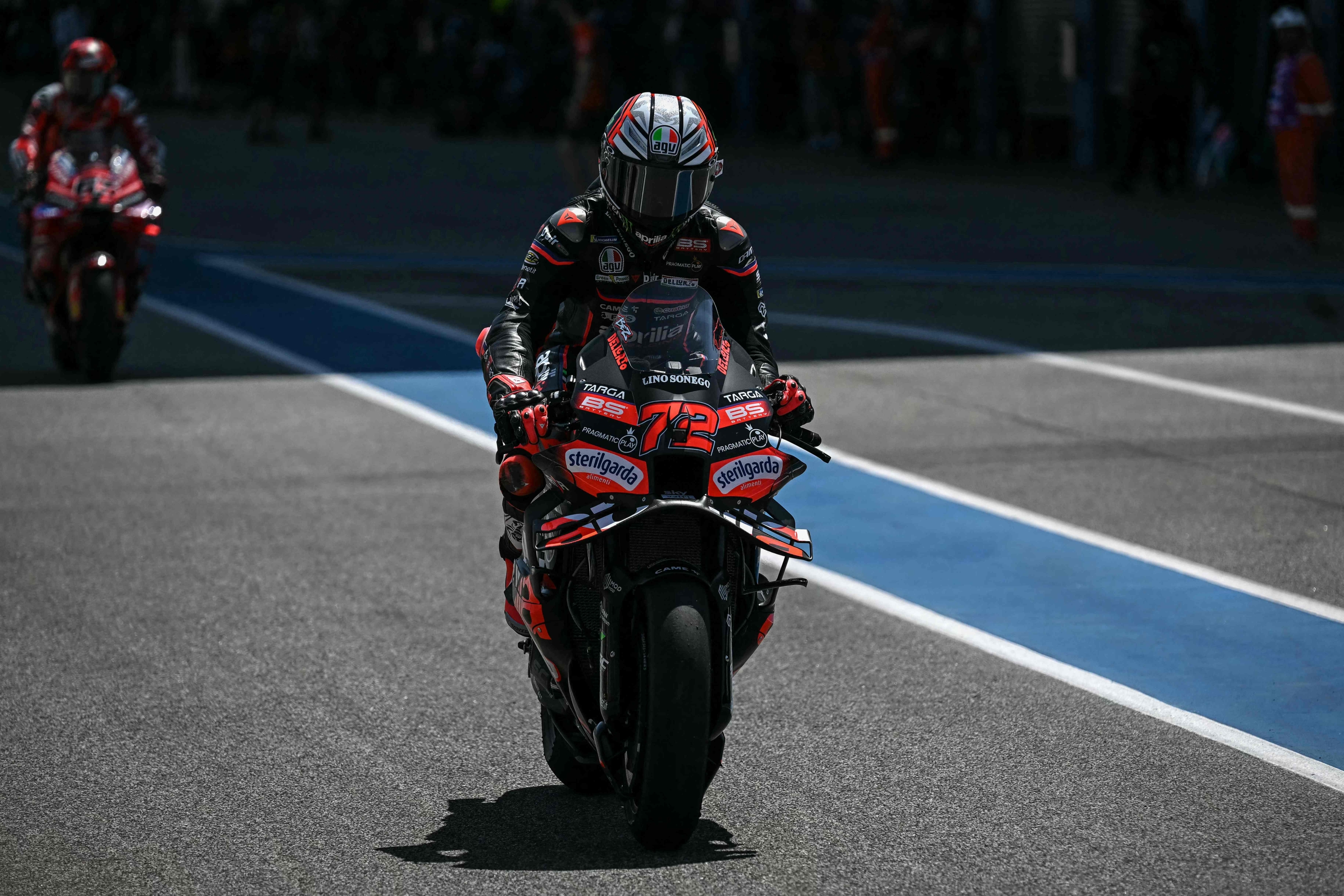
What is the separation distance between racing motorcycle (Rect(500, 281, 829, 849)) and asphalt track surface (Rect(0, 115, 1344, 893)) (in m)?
0.36

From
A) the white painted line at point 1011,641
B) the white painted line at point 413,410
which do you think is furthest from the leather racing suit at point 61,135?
the white painted line at point 1011,641

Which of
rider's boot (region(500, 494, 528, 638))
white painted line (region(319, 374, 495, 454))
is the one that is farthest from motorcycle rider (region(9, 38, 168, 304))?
rider's boot (region(500, 494, 528, 638))

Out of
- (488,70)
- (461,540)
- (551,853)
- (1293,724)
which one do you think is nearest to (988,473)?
(461,540)

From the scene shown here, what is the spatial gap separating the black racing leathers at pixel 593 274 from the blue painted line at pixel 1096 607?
2.12 metres

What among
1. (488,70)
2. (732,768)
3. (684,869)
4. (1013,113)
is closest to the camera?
(684,869)

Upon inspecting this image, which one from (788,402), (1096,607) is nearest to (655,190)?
(788,402)

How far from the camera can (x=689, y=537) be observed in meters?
5.18

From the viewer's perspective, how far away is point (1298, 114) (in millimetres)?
19188

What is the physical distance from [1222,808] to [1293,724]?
0.97 meters

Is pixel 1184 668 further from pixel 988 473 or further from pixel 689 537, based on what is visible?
pixel 988 473

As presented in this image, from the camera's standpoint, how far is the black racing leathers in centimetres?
567

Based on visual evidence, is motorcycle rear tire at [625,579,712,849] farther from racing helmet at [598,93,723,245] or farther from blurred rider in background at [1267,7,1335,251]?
blurred rider in background at [1267,7,1335,251]

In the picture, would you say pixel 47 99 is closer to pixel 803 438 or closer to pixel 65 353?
pixel 65 353

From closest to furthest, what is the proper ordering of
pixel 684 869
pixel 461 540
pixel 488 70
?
pixel 684 869, pixel 461 540, pixel 488 70
